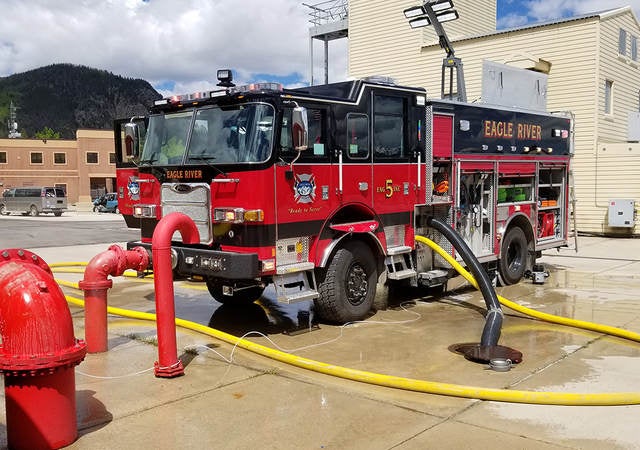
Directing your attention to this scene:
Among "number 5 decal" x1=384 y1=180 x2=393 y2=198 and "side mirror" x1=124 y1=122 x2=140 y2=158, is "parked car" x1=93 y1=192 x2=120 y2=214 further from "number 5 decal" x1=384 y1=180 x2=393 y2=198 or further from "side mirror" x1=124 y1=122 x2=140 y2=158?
"number 5 decal" x1=384 y1=180 x2=393 y2=198

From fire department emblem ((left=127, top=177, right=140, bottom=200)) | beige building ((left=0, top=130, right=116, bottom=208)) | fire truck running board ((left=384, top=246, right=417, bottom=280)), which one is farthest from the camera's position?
beige building ((left=0, top=130, right=116, bottom=208))

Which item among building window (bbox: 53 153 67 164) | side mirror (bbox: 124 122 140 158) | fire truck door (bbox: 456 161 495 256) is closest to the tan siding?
fire truck door (bbox: 456 161 495 256)

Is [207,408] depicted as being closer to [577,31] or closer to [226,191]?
[226,191]

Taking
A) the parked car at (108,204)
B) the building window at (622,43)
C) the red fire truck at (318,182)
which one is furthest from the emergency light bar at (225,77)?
the parked car at (108,204)

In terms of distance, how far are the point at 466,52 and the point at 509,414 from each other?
19123 millimetres

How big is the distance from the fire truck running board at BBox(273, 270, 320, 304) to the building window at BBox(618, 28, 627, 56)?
704 inches

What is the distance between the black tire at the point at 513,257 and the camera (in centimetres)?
1015

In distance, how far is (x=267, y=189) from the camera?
6.50 m

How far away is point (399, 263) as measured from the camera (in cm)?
861

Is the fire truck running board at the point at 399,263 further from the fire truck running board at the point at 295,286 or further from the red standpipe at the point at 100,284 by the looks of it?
the red standpipe at the point at 100,284

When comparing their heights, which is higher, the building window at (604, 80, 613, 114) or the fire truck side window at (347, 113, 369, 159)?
the building window at (604, 80, 613, 114)

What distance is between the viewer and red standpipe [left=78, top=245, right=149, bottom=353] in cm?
646

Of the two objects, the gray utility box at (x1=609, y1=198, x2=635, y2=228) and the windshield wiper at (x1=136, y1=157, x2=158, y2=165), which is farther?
the gray utility box at (x1=609, y1=198, x2=635, y2=228)

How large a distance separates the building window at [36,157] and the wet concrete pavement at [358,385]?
61.1 metres
